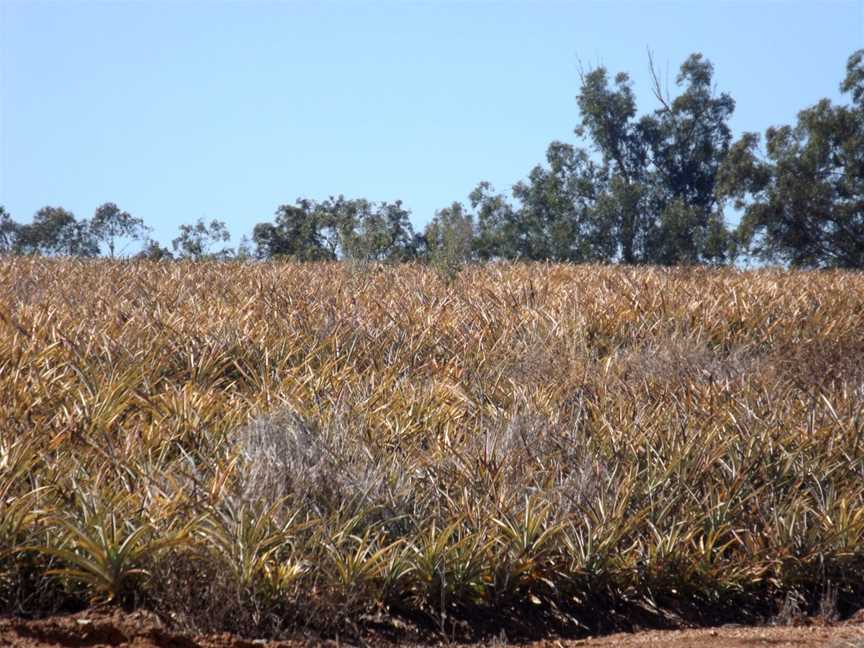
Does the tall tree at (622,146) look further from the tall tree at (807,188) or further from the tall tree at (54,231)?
the tall tree at (54,231)

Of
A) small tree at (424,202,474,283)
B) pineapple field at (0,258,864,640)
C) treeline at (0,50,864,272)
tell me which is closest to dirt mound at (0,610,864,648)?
pineapple field at (0,258,864,640)

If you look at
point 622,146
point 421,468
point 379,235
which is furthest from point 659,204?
point 421,468

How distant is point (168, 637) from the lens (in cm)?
457

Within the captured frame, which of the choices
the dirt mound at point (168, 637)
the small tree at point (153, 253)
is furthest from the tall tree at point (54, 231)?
the dirt mound at point (168, 637)

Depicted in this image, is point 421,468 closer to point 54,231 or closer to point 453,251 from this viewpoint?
point 453,251

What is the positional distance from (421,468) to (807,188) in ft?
79.2

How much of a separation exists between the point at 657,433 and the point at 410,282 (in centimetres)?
577

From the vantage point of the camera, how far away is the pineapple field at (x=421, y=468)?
4.93 meters

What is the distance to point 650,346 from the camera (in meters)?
9.27

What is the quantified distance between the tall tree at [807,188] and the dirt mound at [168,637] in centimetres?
2436

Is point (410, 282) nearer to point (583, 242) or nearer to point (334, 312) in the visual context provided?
point (334, 312)

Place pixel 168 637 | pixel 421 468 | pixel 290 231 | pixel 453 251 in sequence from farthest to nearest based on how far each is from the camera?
1. pixel 290 231
2. pixel 453 251
3. pixel 421 468
4. pixel 168 637

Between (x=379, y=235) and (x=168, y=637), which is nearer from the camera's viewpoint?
(x=168, y=637)

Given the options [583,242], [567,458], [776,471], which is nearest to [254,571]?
[567,458]
